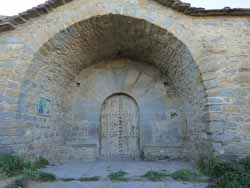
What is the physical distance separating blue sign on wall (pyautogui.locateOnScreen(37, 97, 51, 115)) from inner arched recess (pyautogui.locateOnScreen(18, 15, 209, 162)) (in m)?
0.12

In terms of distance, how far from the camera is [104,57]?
5984 millimetres

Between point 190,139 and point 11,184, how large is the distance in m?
3.92

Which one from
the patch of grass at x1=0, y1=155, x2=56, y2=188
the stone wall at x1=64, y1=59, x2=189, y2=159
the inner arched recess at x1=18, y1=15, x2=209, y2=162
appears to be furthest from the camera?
the stone wall at x1=64, y1=59, x2=189, y2=159

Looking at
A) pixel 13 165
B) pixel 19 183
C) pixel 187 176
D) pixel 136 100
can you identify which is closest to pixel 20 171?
pixel 13 165

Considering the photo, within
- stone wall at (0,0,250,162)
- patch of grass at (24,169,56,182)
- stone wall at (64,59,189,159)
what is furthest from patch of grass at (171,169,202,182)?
patch of grass at (24,169,56,182)

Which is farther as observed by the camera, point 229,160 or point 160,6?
point 160,6

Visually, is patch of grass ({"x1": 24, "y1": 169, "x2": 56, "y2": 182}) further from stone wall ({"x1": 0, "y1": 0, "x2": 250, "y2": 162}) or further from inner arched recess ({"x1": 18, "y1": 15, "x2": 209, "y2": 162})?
inner arched recess ({"x1": 18, "y1": 15, "x2": 209, "y2": 162})

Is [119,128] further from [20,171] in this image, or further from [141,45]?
[20,171]

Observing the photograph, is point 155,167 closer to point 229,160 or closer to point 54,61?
point 229,160

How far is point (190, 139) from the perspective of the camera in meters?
5.15

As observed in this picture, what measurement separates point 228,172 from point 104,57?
4170 millimetres

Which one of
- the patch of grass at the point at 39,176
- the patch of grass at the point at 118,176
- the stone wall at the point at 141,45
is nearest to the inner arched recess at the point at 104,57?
the stone wall at the point at 141,45

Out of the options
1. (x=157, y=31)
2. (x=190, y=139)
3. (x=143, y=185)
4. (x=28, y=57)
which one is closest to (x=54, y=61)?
(x=28, y=57)

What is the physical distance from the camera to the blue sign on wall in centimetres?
479
